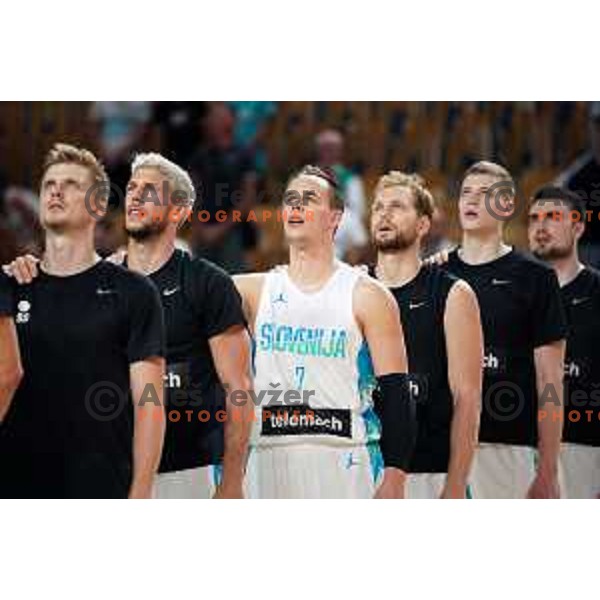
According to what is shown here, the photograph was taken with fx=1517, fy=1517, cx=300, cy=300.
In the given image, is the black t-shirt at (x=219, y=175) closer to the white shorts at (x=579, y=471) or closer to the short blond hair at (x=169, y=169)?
the short blond hair at (x=169, y=169)

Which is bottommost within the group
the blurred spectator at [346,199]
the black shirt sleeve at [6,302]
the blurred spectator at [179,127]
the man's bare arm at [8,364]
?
the man's bare arm at [8,364]

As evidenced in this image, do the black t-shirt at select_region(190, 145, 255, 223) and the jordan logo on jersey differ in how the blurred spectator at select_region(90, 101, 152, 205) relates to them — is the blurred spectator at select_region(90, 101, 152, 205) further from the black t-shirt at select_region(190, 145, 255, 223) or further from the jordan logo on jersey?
the jordan logo on jersey

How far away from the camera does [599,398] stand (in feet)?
19.6

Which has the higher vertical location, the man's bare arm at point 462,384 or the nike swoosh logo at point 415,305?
the nike swoosh logo at point 415,305

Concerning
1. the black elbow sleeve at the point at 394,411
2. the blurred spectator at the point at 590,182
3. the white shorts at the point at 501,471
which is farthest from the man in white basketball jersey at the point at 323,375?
the blurred spectator at the point at 590,182

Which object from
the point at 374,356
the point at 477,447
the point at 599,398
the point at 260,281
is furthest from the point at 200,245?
the point at 599,398

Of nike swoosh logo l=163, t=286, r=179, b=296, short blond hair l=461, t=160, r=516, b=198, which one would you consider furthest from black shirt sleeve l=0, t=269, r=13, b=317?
short blond hair l=461, t=160, r=516, b=198

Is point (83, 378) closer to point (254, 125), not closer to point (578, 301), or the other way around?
point (254, 125)

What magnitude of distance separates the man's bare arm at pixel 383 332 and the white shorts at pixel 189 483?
62 centimetres

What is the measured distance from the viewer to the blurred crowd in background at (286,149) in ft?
19.0

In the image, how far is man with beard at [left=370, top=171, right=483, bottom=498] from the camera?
5.77 m

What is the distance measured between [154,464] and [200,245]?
85 centimetres

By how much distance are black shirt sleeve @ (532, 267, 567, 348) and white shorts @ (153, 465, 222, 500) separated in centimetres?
136

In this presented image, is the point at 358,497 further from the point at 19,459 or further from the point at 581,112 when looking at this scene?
the point at 581,112
